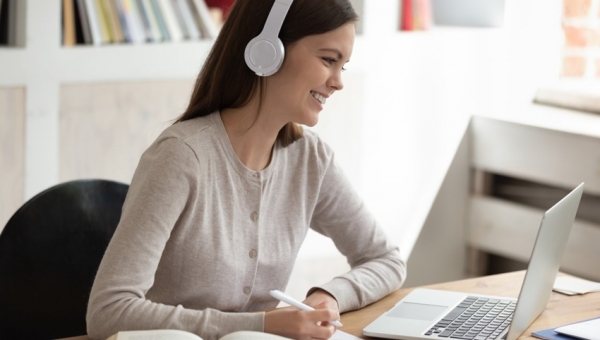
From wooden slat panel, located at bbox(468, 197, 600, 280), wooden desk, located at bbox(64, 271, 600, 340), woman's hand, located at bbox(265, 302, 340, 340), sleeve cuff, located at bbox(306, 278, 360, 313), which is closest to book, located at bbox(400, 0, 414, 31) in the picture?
wooden slat panel, located at bbox(468, 197, 600, 280)

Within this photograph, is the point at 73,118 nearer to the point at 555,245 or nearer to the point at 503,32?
the point at 555,245

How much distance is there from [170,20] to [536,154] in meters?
1.36

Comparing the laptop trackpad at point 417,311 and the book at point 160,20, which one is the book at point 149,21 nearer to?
the book at point 160,20

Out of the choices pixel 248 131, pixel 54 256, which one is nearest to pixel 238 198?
pixel 248 131

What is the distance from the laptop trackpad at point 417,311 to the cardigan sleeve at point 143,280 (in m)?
0.29

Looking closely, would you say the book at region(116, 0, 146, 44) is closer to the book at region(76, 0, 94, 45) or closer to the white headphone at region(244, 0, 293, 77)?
the book at region(76, 0, 94, 45)

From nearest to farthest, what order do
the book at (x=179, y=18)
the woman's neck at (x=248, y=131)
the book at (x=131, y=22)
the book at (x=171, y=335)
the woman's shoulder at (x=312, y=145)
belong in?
the book at (x=171, y=335) < the woman's neck at (x=248, y=131) < the woman's shoulder at (x=312, y=145) < the book at (x=131, y=22) < the book at (x=179, y=18)

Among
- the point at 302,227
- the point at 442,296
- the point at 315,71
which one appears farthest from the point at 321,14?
the point at 442,296

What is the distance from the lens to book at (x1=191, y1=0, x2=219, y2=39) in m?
2.63

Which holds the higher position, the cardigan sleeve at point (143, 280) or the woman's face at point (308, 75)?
the woman's face at point (308, 75)

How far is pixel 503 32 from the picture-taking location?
3291 mm

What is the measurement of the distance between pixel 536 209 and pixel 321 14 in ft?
5.88

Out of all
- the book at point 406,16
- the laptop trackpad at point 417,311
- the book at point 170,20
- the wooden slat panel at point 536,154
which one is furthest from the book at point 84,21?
the wooden slat panel at point 536,154

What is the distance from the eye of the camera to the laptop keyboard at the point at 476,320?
4.52ft
